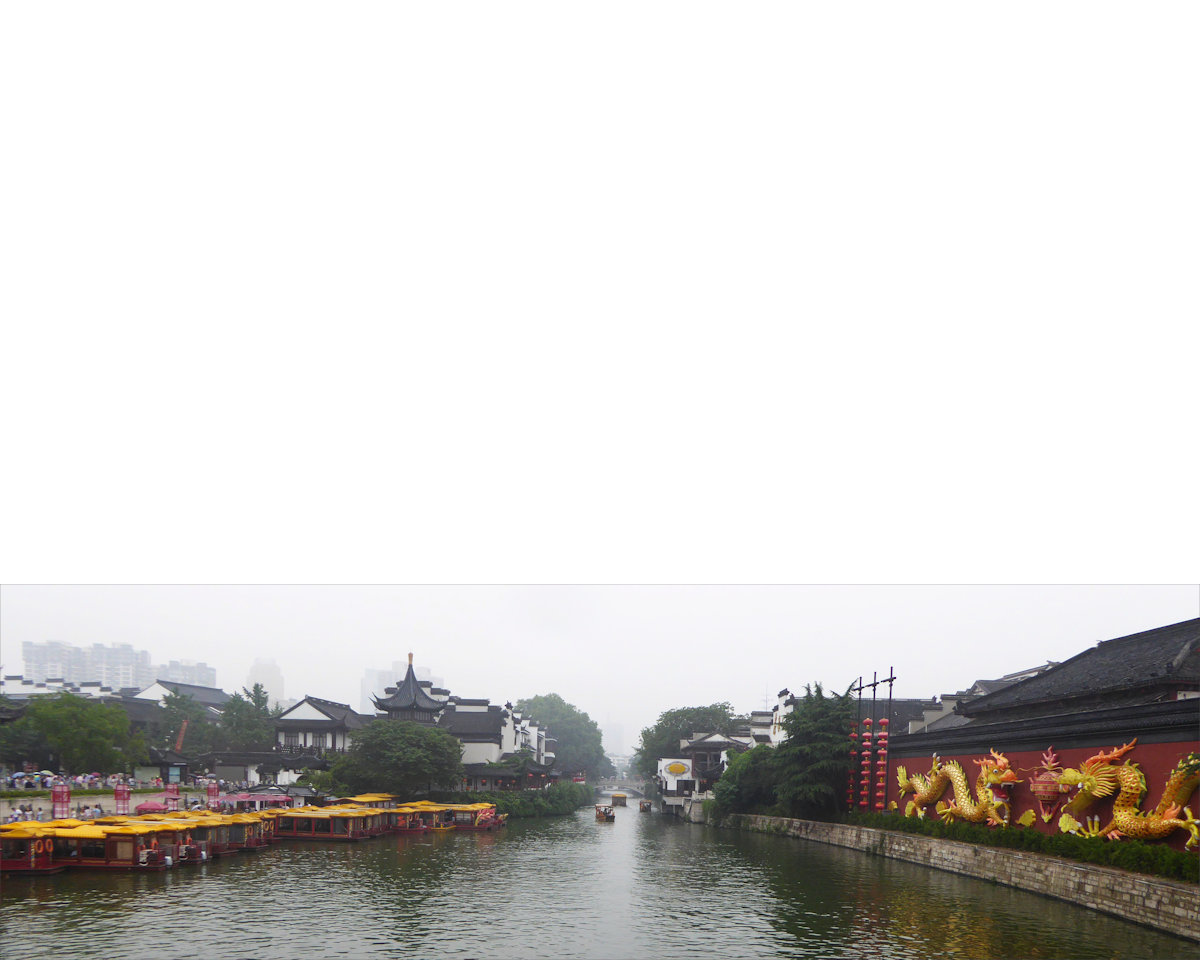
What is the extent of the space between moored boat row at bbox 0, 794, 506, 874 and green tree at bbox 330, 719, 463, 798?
32.4 ft

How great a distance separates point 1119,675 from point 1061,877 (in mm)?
7905

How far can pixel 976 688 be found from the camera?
4700cm

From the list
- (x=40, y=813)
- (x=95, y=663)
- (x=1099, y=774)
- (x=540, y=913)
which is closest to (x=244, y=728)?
(x=40, y=813)

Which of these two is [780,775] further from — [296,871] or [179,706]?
[179,706]

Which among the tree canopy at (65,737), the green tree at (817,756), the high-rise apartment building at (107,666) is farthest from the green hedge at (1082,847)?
the high-rise apartment building at (107,666)

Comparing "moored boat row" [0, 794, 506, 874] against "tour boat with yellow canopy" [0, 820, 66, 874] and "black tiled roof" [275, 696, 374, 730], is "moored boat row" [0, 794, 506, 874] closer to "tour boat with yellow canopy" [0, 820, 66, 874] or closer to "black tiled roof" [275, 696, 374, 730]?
"tour boat with yellow canopy" [0, 820, 66, 874]

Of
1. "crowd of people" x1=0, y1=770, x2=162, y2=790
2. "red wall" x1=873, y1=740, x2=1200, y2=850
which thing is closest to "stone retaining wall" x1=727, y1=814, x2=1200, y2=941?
"red wall" x1=873, y1=740, x2=1200, y2=850

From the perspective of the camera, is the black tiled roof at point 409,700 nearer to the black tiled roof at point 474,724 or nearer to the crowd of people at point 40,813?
the black tiled roof at point 474,724

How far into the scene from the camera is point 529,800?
52844 mm

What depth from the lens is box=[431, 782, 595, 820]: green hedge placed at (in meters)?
49.1

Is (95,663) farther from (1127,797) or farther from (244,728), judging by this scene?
(1127,797)

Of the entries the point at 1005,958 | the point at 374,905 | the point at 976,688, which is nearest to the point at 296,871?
the point at 374,905

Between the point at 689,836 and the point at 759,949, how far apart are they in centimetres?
2626

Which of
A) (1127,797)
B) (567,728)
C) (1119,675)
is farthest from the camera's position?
(567,728)
